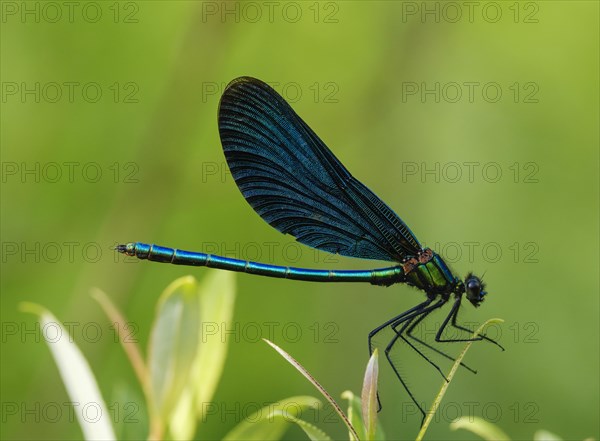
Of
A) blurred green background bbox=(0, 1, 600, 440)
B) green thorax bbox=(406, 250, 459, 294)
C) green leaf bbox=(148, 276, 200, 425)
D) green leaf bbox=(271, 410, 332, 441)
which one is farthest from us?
blurred green background bbox=(0, 1, 600, 440)

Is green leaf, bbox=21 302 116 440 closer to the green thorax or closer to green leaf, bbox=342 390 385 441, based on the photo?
green leaf, bbox=342 390 385 441

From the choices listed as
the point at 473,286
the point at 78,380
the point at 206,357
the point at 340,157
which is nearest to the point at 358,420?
the point at 206,357

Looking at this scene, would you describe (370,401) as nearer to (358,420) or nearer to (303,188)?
(358,420)

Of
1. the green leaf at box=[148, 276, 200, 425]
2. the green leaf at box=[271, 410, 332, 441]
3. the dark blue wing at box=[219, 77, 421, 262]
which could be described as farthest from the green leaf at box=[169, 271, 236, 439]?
the dark blue wing at box=[219, 77, 421, 262]

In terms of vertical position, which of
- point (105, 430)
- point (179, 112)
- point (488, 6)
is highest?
point (488, 6)

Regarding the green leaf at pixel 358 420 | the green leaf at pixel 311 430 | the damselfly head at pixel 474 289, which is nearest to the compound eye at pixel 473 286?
the damselfly head at pixel 474 289

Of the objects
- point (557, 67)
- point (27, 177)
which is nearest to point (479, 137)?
point (557, 67)

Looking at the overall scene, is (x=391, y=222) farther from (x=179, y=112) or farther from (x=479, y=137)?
(x=479, y=137)
